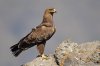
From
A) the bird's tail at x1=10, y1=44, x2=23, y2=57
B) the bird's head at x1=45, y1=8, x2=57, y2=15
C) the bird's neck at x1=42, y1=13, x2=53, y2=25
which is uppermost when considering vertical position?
the bird's head at x1=45, y1=8, x2=57, y2=15

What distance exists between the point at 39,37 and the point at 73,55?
9.00 feet

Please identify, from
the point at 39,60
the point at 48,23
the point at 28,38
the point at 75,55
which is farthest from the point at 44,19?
the point at 75,55

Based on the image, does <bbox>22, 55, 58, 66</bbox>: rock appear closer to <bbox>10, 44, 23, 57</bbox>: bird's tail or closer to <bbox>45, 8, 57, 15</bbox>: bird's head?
<bbox>10, 44, 23, 57</bbox>: bird's tail

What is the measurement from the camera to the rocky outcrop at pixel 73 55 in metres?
9.75

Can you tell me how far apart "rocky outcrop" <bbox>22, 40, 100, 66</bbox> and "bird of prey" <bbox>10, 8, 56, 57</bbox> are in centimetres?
140

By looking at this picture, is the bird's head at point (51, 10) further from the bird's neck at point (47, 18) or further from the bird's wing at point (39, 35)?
the bird's wing at point (39, 35)

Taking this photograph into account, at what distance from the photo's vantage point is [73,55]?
10195mm

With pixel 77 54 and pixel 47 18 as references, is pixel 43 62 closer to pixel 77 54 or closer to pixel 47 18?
pixel 77 54

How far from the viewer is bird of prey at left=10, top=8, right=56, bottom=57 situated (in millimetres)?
12391

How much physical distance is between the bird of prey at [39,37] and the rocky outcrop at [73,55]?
1.40 metres

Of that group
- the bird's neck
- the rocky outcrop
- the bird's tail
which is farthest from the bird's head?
the rocky outcrop

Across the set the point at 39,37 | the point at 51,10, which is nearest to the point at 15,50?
the point at 39,37

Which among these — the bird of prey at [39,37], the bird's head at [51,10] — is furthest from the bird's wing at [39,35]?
the bird's head at [51,10]

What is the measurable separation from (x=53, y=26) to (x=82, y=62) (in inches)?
123
